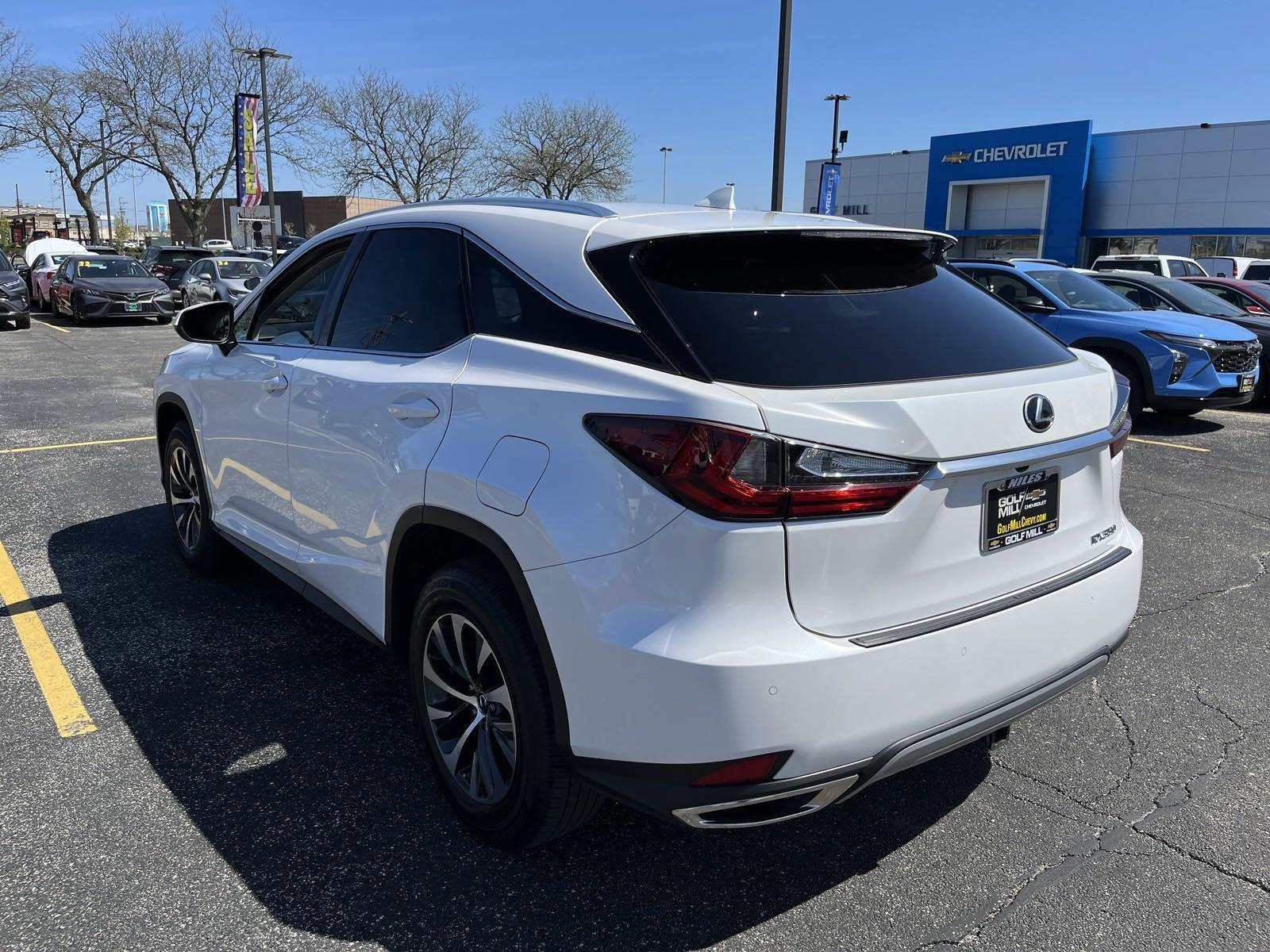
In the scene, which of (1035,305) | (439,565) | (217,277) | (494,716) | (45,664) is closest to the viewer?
(494,716)

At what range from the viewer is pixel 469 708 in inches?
109

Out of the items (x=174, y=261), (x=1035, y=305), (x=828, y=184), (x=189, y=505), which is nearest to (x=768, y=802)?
(x=189, y=505)

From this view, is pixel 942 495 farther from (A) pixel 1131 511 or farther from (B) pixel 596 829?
(A) pixel 1131 511

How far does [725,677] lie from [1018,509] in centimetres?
94

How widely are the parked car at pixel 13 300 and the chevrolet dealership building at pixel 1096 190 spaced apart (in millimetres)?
27435

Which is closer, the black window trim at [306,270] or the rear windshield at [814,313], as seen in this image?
the rear windshield at [814,313]

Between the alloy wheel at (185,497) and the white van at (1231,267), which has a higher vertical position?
the white van at (1231,267)

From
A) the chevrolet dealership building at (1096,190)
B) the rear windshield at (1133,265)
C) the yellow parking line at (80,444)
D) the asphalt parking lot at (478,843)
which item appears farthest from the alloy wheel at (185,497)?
the chevrolet dealership building at (1096,190)

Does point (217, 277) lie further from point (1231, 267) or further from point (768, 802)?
point (1231, 267)

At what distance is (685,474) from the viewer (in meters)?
2.05

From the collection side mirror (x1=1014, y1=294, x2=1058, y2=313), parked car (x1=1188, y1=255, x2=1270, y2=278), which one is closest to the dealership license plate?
side mirror (x1=1014, y1=294, x2=1058, y2=313)

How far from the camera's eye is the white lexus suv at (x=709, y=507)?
2.06 metres

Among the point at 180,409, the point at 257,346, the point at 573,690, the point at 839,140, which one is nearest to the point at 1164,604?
the point at 573,690

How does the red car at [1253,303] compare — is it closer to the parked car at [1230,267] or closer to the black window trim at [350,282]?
the parked car at [1230,267]
